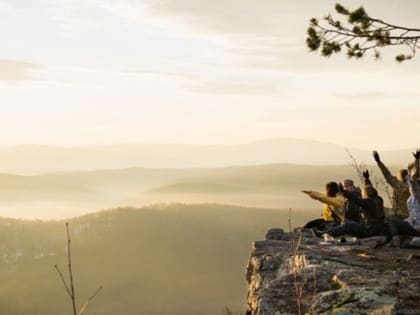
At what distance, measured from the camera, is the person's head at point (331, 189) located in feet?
45.9

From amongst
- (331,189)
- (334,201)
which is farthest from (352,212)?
→ (331,189)

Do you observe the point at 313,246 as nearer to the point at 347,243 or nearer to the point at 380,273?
the point at 347,243

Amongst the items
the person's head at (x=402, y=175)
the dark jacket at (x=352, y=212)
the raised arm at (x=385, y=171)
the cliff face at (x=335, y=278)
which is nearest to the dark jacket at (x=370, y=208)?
the cliff face at (x=335, y=278)

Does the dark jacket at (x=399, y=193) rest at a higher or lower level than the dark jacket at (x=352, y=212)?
higher

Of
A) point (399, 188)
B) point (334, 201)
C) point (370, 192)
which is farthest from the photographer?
point (399, 188)

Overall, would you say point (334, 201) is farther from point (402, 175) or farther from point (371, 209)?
point (371, 209)

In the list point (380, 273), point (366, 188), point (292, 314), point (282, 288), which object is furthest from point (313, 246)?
point (292, 314)

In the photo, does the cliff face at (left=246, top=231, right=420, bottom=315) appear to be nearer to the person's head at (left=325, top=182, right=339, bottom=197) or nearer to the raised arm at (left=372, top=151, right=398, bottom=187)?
the person's head at (left=325, top=182, right=339, bottom=197)

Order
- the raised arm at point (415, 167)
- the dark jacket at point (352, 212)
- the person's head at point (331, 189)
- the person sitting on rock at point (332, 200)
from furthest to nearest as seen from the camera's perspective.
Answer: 1. the person sitting on rock at point (332, 200)
2. the person's head at point (331, 189)
3. the dark jacket at point (352, 212)
4. the raised arm at point (415, 167)

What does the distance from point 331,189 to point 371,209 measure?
1.63 metres

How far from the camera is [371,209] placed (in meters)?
12.6

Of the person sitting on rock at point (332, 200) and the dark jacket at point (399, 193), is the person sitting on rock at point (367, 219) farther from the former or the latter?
the dark jacket at point (399, 193)

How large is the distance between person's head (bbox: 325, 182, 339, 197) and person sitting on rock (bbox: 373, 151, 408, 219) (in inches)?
40.7

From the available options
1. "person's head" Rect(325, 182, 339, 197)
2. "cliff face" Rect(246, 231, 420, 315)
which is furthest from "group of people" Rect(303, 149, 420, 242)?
"cliff face" Rect(246, 231, 420, 315)
